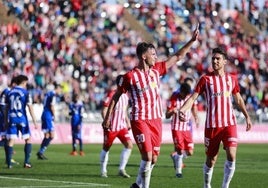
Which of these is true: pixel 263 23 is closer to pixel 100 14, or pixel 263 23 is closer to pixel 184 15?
pixel 184 15

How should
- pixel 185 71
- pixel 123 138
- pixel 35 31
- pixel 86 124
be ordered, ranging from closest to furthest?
pixel 123 138
pixel 86 124
pixel 35 31
pixel 185 71

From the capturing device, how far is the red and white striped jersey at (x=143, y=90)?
14.8 m

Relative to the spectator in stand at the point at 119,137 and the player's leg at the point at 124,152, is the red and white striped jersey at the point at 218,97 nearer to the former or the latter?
the spectator in stand at the point at 119,137

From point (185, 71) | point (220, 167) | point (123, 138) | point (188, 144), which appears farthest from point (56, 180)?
point (185, 71)

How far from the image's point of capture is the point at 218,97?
15.2m

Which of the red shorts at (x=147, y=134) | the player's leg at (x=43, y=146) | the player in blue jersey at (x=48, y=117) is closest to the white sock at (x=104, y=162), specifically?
the red shorts at (x=147, y=134)

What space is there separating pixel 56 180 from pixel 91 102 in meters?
22.7

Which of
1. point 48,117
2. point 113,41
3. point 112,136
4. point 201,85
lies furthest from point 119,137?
point 113,41

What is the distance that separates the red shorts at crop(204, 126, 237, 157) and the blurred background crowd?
23.9 m

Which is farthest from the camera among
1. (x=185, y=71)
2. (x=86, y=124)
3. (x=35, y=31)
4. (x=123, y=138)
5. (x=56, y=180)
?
(x=185, y=71)

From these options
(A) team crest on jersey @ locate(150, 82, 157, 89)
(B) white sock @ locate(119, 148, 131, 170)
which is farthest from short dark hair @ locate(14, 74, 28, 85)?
(A) team crest on jersey @ locate(150, 82, 157, 89)

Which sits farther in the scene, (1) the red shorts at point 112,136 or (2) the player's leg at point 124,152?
(1) the red shorts at point 112,136

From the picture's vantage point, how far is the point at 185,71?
47.3 meters

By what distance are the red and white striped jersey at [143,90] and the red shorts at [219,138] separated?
1.05m
